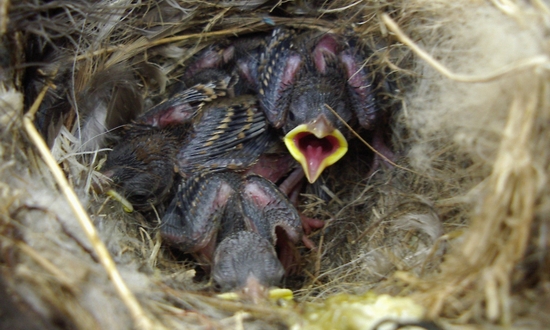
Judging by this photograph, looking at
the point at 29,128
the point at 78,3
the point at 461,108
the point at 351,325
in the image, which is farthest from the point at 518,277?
the point at 78,3

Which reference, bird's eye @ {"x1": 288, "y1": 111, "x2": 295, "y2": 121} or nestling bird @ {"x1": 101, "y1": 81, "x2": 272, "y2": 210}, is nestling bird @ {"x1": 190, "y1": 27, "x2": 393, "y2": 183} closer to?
bird's eye @ {"x1": 288, "y1": 111, "x2": 295, "y2": 121}

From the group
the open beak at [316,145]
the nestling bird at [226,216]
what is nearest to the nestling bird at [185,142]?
the nestling bird at [226,216]

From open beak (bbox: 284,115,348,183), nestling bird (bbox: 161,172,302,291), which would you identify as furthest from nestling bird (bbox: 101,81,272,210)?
open beak (bbox: 284,115,348,183)

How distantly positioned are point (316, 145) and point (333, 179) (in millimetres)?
280

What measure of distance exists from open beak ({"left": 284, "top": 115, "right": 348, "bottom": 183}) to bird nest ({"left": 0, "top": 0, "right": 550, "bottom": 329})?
206 mm

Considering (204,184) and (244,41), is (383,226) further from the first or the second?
(244,41)

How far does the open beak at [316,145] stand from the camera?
1403 millimetres

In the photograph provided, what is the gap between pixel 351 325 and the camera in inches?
36.3

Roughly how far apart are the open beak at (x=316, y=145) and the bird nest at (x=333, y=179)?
206mm

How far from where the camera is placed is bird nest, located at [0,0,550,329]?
81 cm

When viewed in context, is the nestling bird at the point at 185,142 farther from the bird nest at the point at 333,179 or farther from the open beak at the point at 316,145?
the open beak at the point at 316,145

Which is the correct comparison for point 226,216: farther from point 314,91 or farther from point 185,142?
point 314,91

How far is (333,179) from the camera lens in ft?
5.72

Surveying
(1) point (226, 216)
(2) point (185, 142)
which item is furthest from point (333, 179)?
(2) point (185, 142)
